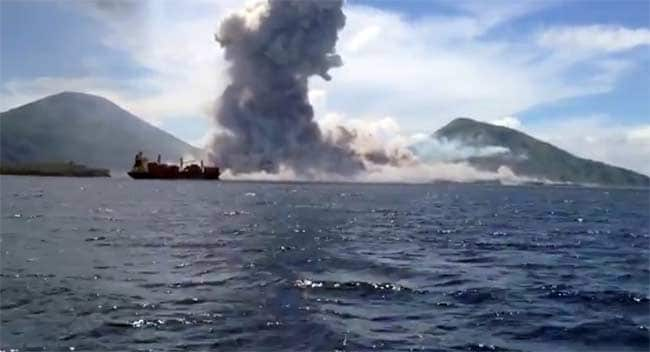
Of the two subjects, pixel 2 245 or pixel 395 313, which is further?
pixel 2 245

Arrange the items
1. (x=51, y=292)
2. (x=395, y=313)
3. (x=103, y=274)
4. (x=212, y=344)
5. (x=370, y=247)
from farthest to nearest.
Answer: (x=370, y=247)
(x=103, y=274)
(x=51, y=292)
(x=395, y=313)
(x=212, y=344)

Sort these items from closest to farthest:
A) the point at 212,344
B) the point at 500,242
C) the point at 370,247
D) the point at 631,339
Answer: the point at 212,344 → the point at 631,339 → the point at 370,247 → the point at 500,242

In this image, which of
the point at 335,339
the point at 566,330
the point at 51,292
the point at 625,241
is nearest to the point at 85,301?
the point at 51,292

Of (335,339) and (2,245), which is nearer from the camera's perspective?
(335,339)

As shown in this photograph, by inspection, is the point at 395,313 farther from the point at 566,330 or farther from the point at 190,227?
the point at 190,227

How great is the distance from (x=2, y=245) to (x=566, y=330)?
34.8 metres

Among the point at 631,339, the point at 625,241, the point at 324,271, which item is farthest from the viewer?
the point at 625,241

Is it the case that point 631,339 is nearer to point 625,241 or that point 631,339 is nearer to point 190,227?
point 625,241

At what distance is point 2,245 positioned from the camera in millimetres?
41125

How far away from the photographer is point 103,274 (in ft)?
102

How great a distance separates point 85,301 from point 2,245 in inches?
799

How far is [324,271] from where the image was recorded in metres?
33.4

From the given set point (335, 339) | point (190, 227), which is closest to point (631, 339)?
point (335, 339)

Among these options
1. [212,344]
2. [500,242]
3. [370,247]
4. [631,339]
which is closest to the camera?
[212,344]
